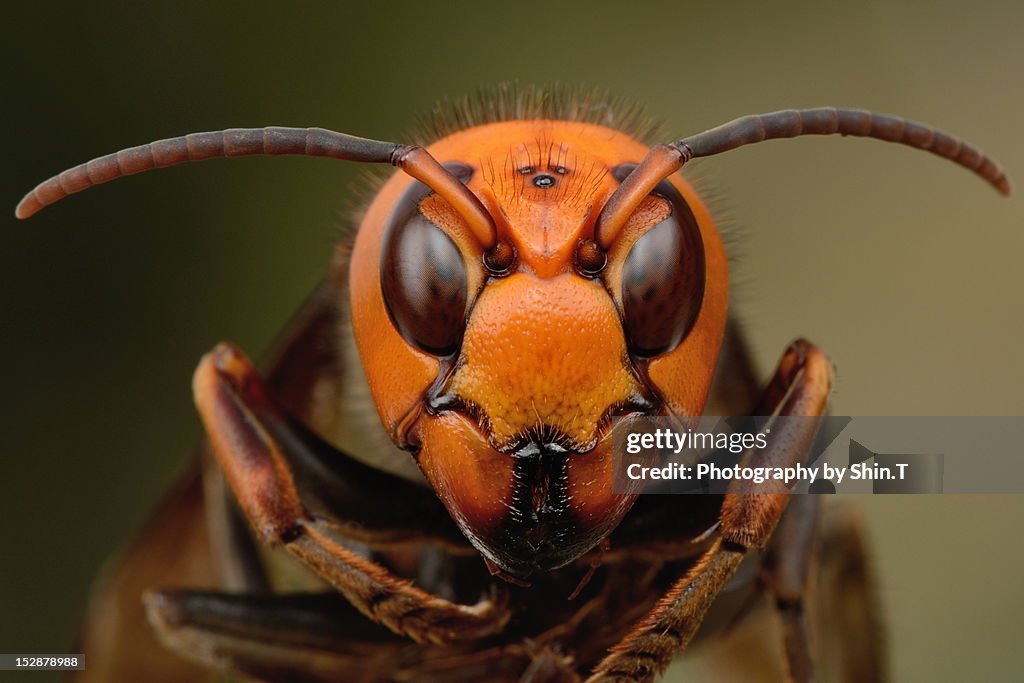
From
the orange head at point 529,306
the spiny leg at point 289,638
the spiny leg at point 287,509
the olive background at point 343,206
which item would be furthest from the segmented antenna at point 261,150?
the olive background at point 343,206

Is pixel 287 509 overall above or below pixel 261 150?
below

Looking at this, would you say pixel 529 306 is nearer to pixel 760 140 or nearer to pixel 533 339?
pixel 533 339

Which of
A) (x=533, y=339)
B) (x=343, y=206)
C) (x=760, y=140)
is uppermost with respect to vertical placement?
(x=343, y=206)

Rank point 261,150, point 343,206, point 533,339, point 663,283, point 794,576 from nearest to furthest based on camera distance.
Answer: point 533,339
point 663,283
point 261,150
point 794,576
point 343,206

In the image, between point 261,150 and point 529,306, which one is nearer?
point 529,306

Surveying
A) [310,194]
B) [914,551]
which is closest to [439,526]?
[914,551]

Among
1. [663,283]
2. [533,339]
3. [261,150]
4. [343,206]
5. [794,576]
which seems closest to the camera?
[533,339]

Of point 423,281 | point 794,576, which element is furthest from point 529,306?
point 794,576

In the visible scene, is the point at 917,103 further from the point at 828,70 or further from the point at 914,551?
the point at 914,551
